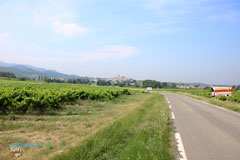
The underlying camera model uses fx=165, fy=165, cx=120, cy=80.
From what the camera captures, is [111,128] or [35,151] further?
[111,128]

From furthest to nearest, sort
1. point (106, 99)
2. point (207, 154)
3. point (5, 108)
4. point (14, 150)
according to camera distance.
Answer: point (106, 99) → point (5, 108) → point (14, 150) → point (207, 154)

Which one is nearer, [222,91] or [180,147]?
[180,147]

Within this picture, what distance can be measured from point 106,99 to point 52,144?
46.2 ft

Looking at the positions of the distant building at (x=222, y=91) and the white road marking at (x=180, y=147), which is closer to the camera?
the white road marking at (x=180, y=147)

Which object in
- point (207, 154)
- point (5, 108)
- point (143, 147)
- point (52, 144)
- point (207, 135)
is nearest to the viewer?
point (207, 154)

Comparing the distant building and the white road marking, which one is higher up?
the distant building

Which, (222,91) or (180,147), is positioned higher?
(222,91)

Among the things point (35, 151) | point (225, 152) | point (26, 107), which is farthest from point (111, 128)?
point (26, 107)

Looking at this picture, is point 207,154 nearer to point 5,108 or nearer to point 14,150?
point 14,150

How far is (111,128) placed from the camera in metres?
6.04

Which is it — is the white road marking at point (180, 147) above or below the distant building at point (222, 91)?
below

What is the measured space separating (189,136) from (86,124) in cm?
462

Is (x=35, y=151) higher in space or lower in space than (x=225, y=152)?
lower

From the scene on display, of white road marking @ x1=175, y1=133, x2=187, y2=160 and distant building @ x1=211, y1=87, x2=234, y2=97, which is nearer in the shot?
white road marking @ x1=175, y1=133, x2=187, y2=160
